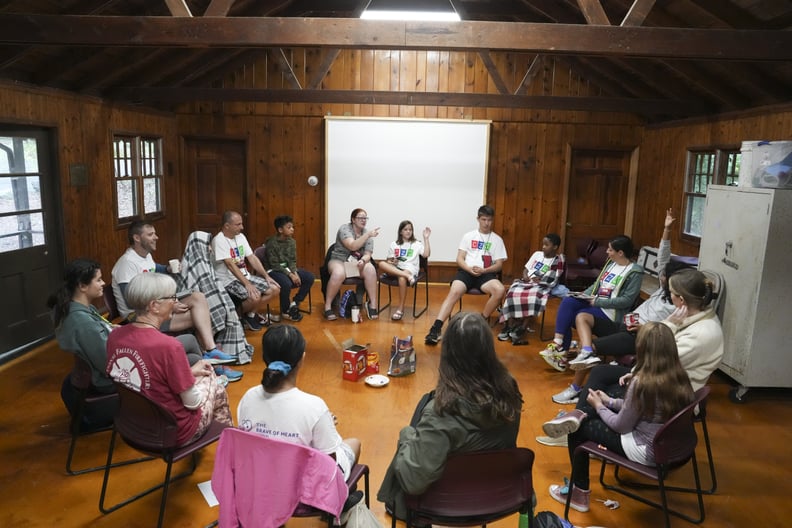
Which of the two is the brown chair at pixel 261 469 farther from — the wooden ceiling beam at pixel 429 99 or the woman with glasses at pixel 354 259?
the wooden ceiling beam at pixel 429 99

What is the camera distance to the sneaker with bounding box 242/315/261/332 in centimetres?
513

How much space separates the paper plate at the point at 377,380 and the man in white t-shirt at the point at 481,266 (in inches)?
47.2

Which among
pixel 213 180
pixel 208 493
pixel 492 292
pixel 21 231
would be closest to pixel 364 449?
pixel 208 493

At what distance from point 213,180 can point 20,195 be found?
3086mm

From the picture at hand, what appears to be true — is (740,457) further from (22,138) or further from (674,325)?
(22,138)

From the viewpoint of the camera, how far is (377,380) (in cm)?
399

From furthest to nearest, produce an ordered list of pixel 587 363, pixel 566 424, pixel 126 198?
pixel 126 198
pixel 587 363
pixel 566 424

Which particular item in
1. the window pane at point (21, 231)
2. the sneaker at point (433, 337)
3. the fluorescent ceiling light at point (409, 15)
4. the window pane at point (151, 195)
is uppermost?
the fluorescent ceiling light at point (409, 15)

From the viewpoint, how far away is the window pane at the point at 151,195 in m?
6.67

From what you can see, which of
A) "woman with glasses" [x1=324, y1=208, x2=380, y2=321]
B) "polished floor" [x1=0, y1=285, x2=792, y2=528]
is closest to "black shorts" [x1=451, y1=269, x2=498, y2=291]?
"polished floor" [x1=0, y1=285, x2=792, y2=528]

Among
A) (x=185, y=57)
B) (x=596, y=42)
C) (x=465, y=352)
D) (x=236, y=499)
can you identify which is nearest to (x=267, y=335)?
(x=236, y=499)

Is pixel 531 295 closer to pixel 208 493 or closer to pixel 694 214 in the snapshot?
pixel 694 214

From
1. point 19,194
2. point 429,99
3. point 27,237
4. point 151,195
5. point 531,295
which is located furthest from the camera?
point 151,195

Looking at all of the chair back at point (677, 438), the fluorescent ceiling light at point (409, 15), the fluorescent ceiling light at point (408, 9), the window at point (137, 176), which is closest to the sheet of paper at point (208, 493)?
the chair back at point (677, 438)
